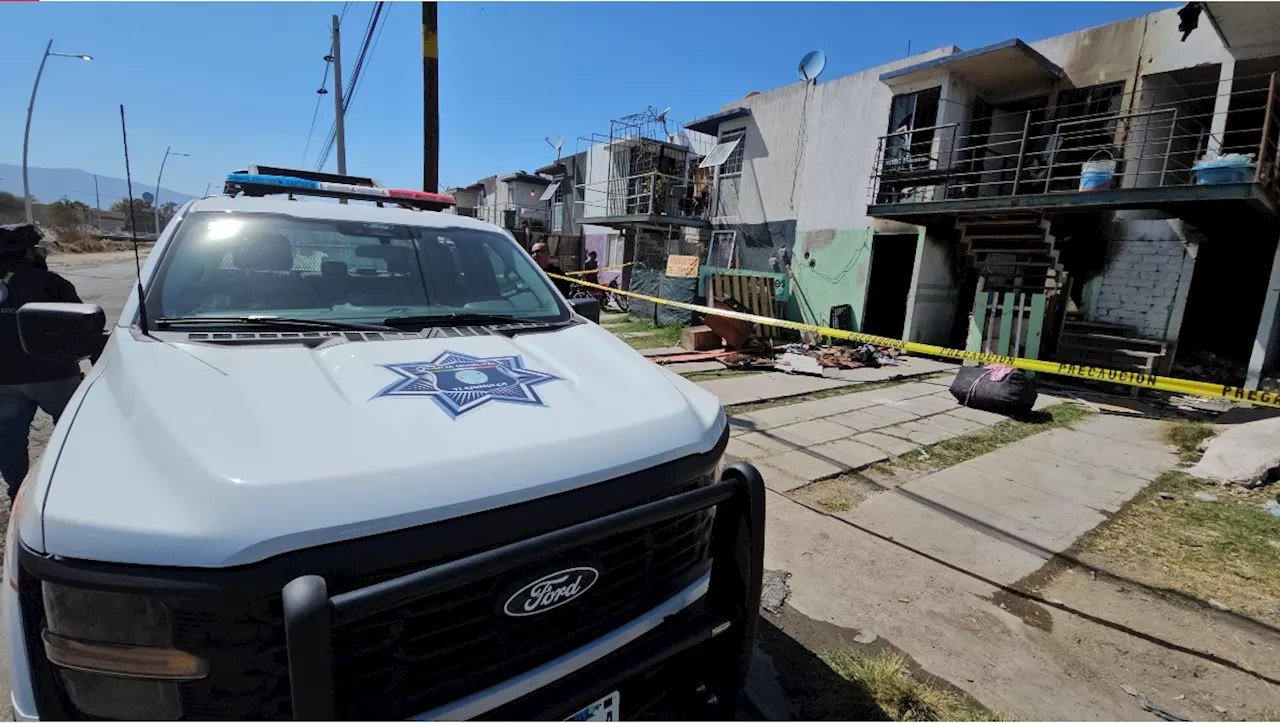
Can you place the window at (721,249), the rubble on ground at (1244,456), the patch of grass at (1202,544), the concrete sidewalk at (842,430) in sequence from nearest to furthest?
the patch of grass at (1202,544), the rubble on ground at (1244,456), the concrete sidewalk at (842,430), the window at (721,249)

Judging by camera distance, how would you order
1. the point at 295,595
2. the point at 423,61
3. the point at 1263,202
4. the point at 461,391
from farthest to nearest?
the point at 423,61 < the point at 1263,202 < the point at 461,391 < the point at 295,595

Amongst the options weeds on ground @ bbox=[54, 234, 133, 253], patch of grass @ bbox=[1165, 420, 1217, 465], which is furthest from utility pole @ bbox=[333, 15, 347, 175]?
weeds on ground @ bbox=[54, 234, 133, 253]

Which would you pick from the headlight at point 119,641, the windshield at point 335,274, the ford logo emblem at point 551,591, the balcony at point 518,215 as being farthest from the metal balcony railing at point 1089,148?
the balcony at point 518,215

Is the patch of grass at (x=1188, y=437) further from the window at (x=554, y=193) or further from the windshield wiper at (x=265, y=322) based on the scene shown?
the window at (x=554, y=193)

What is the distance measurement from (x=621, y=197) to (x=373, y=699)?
2150cm

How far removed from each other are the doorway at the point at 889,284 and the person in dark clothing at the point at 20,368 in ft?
43.9

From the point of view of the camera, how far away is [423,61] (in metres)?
9.09

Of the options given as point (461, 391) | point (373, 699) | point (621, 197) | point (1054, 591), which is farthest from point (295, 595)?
point (621, 197)

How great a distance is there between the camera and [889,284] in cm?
1382

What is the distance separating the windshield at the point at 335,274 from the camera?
2.04 meters

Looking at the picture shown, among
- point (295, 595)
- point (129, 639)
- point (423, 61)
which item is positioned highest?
point (423, 61)

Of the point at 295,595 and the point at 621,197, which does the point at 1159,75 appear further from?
the point at 621,197

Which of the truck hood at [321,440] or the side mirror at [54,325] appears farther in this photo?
the side mirror at [54,325]

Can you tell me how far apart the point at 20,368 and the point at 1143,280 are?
45.7 ft
